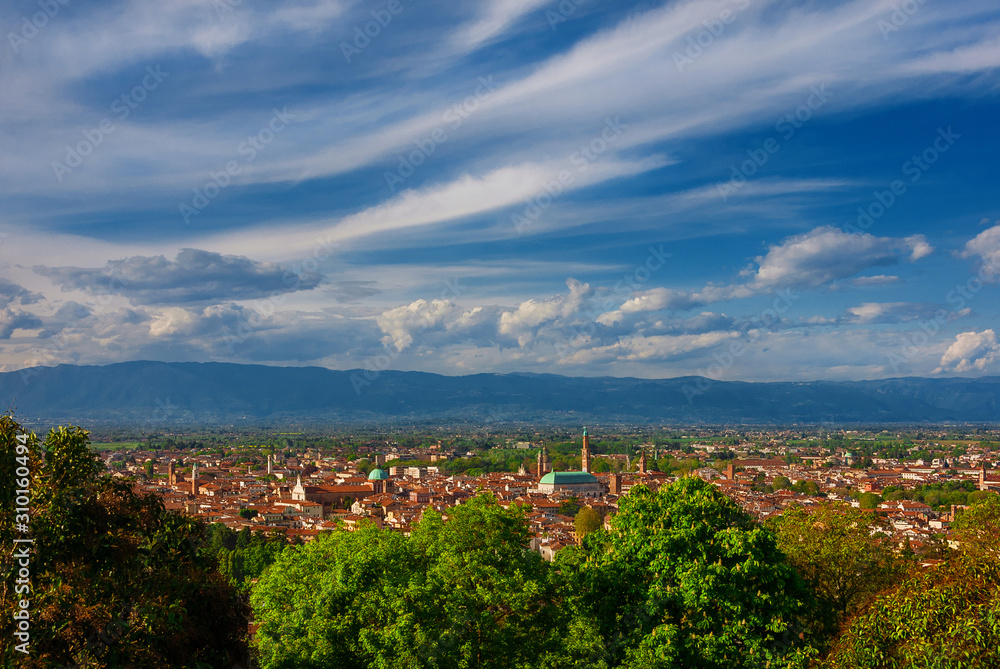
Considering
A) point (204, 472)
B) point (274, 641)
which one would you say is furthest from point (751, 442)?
point (274, 641)

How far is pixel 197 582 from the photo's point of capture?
9961 mm

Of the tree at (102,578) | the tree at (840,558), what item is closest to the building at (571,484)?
the tree at (840,558)

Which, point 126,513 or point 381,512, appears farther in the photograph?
point 381,512

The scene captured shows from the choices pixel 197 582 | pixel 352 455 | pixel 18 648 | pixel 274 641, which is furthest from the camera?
pixel 352 455

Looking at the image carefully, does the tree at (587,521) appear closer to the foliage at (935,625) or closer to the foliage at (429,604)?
the foliage at (429,604)

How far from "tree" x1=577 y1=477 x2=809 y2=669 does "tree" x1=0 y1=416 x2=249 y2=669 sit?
5.78 metres

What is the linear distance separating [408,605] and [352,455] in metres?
124

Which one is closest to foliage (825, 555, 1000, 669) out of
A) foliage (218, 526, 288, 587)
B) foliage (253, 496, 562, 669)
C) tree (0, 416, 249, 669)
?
foliage (253, 496, 562, 669)

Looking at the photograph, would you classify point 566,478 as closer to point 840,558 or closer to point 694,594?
point 840,558

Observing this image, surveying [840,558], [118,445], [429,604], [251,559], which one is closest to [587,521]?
[251,559]

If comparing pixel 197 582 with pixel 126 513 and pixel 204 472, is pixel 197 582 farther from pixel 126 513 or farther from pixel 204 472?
pixel 204 472

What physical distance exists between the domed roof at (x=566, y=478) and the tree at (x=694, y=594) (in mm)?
76040

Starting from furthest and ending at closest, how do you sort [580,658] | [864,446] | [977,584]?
1. [864,446]
2. [580,658]
3. [977,584]

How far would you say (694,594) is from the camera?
1157 centimetres
